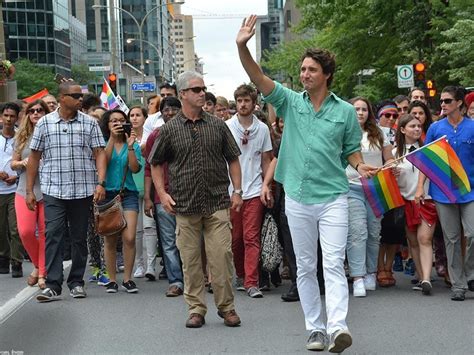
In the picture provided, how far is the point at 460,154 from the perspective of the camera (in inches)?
355

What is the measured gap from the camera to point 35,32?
9838 cm

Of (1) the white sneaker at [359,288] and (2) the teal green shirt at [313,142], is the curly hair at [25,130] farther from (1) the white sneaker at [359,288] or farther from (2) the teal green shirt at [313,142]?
(2) the teal green shirt at [313,142]

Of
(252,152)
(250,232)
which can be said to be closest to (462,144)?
(252,152)

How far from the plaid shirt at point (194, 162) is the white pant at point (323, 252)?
1.09m

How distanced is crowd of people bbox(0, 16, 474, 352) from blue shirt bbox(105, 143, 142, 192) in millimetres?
12

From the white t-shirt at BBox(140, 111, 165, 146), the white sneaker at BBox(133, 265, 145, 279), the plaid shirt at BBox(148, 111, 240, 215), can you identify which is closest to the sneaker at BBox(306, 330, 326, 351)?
the plaid shirt at BBox(148, 111, 240, 215)

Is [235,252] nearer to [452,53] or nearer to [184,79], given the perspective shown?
[184,79]

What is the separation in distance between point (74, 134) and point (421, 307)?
364 cm

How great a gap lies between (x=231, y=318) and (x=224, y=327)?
0.10m

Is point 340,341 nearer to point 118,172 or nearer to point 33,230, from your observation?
point 118,172

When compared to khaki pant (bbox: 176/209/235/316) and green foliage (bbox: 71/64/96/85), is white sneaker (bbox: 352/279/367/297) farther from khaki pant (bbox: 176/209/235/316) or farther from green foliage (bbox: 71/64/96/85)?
green foliage (bbox: 71/64/96/85)

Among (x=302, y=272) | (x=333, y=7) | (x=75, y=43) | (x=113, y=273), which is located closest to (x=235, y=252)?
(x=113, y=273)

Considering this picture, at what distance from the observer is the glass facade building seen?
9544 centimetres

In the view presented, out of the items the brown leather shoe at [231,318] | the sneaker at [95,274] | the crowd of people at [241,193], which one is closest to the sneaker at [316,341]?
the crowd of people at [241,193]
